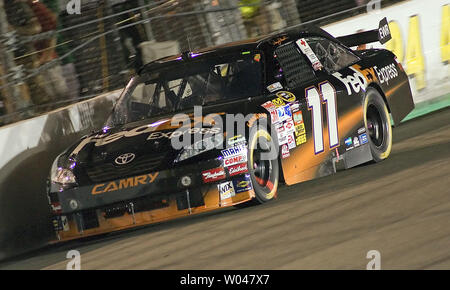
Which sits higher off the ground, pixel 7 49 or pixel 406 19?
pixel 7 49

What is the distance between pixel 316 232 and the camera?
256 inches

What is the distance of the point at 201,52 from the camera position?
913cm

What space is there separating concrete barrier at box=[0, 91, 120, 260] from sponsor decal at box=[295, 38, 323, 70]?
93.1 inches

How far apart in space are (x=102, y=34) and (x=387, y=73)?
10.6ft

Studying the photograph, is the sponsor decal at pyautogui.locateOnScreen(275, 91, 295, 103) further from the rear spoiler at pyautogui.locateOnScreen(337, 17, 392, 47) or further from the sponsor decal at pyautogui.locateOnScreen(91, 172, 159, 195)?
the rear spoiler at pyautogui.locateOnScreen(337, 17, 392, 47)

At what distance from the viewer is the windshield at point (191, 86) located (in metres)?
8.62

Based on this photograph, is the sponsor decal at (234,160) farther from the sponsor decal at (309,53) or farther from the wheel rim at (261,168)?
the sponsor decal at (309,53)

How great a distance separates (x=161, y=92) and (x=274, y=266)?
356 cm

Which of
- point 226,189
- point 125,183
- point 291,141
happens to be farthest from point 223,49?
point 125,183

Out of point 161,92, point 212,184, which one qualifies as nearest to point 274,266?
point 212,184

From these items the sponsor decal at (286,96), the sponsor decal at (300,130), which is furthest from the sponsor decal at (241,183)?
the sponsor decal at (286,96)

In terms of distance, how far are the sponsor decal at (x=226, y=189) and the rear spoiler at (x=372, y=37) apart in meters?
3.28
